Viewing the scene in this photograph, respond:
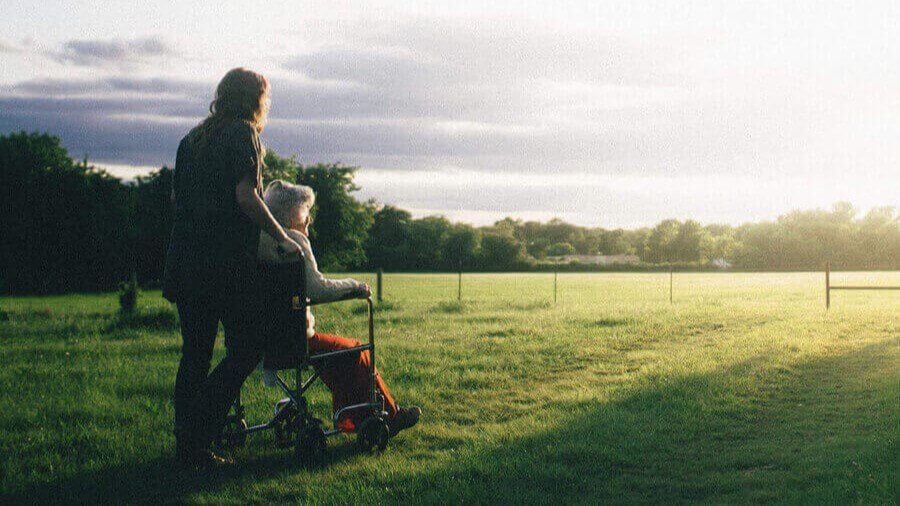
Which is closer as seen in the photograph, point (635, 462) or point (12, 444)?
point (635, 462)

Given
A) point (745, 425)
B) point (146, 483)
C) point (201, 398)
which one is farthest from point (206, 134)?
point (745, 425)

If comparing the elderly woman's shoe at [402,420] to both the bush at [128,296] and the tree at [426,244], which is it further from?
the tree at [426,244]

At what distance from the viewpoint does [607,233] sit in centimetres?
12506

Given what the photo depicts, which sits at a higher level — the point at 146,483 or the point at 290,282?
the point at 290,282

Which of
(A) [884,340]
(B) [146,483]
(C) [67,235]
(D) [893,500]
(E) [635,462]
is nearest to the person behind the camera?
(D) [893,500]

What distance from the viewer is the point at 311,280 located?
4.91 m

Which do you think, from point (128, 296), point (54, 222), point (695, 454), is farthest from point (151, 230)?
point (695, 454)

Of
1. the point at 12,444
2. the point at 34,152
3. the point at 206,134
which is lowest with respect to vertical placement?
the point at 12,444

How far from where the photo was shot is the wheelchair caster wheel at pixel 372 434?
5.16 metres

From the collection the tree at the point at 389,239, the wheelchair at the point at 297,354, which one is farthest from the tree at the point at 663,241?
the wheelchair at the point at 297,354

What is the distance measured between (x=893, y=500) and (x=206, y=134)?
4.24 m

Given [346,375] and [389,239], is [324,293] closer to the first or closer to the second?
[346,375]

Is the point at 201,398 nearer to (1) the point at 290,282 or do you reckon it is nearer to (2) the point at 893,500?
(1) the point at 290,282

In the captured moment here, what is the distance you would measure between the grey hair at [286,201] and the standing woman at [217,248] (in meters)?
0.30
